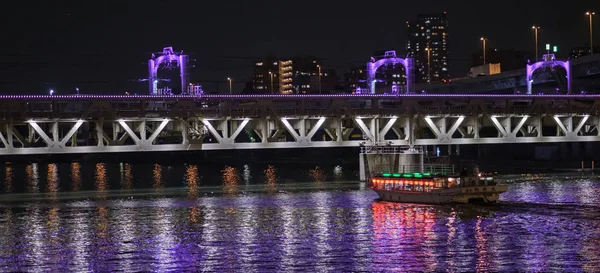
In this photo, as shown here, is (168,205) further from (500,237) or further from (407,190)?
(500,237)

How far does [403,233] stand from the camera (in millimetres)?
63469

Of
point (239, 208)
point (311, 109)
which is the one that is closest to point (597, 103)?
point (311, 109)

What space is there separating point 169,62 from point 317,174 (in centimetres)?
5445

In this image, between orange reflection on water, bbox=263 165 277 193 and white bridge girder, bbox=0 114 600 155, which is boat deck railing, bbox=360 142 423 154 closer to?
white bridge girder, bbox=0 114 600 155

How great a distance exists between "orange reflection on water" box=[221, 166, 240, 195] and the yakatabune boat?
2000 centimetres

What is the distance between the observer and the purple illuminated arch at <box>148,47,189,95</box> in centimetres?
9419

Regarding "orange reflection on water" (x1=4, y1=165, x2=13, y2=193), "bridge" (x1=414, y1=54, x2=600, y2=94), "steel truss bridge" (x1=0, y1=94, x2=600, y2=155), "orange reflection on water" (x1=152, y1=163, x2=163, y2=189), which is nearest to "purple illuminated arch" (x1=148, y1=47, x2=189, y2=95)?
A: "steel truss bridge" (x1=0, y1=94, x2=600, y2=155)

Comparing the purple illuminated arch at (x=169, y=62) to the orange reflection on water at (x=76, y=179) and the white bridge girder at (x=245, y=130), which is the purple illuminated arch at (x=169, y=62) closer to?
the white bridge girder at (x=245, y=130)

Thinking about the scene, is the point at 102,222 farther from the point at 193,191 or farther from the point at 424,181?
the point at 193,191

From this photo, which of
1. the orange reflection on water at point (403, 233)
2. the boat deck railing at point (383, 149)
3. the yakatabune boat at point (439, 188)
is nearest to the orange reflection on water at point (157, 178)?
the boat deck railing at point (383, 149)

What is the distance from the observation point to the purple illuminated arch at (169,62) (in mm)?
94188

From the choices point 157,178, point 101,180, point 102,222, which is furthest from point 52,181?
point 102,222

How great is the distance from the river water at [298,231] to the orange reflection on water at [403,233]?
0.07 m

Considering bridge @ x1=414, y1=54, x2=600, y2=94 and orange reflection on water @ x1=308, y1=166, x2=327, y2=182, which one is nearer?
orange reflection on water @ x1=308, y1=166, x2=327, y2=182
